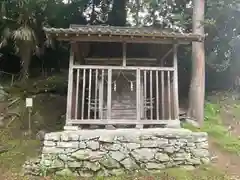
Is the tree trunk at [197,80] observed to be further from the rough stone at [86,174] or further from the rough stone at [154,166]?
the rough stone at [86,174]

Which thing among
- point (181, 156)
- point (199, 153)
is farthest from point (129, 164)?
point (199, 153)

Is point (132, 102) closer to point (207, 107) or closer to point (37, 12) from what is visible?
point (207, 107)

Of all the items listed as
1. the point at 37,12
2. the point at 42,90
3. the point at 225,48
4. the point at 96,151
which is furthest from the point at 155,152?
the point at 37,12

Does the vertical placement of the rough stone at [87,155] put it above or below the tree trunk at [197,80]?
below

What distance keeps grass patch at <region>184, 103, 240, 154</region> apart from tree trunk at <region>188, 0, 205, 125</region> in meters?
0.50

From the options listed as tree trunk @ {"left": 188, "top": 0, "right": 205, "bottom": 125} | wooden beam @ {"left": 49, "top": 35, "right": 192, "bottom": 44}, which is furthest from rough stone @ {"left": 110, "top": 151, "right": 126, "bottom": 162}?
tree trunk @ {"left": 188, "top": 0, "right": 205, "bottom": 125}

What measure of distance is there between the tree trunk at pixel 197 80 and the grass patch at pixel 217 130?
50 cm

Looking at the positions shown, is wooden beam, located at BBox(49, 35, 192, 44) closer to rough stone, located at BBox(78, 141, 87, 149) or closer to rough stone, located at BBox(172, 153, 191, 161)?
rough stone, located at BBox(78, 141, 87, 149)

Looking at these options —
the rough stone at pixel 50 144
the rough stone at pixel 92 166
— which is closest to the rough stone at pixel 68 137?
the rough stone at pixel 50 144

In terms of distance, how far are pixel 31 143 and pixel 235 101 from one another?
8.61m

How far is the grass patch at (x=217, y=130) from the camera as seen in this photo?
31.4 feet

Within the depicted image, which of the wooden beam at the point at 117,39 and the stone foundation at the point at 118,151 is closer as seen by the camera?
the stone foundation at the point at 118,151

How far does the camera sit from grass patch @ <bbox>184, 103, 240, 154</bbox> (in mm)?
9567

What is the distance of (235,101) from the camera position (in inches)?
537
